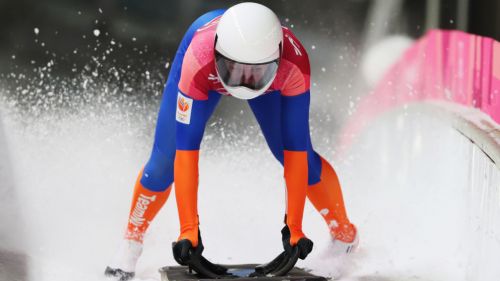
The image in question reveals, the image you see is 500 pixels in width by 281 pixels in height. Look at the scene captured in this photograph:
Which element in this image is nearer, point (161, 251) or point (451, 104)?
point (161, 251)

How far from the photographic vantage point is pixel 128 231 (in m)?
Answer: 4.83

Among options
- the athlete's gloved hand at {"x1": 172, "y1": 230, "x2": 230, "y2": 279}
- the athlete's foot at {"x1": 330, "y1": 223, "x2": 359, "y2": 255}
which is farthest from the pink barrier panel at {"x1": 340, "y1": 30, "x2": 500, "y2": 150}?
the athlete's gloved hand at {"x1": 172, "y1": 230, "x2": 230, "y2": 279}


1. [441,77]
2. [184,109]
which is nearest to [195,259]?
[184,109]

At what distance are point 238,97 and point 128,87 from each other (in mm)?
3585

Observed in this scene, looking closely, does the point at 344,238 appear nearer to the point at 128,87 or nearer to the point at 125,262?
the point at 125,262

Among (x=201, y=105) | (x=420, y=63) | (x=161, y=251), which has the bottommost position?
(x=161, y=251)

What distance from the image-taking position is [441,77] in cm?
700

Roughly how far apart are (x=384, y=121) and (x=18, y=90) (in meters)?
2.99

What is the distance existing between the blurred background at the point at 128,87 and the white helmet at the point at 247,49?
2623mm

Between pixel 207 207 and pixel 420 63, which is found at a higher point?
pixel 420 63

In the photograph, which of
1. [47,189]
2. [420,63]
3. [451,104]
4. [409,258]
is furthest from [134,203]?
[420,63]

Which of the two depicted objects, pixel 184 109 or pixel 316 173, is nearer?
pixel 184 109

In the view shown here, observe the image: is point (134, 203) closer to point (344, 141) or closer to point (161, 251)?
point (161, 251)

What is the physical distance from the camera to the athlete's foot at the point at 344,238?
4.86 metres
